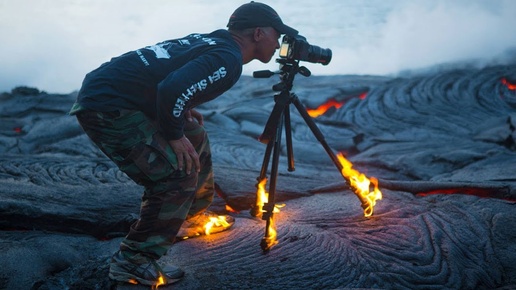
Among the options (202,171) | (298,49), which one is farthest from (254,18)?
(202,171)

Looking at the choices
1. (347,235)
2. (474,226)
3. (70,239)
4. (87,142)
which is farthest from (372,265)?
(87,142)

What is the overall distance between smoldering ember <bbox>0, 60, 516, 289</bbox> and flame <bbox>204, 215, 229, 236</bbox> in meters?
0.07

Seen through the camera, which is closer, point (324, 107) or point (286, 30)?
point (286, 30)

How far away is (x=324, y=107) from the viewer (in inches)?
445

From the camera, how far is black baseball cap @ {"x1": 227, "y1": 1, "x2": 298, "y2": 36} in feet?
10.8

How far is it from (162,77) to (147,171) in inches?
23.7

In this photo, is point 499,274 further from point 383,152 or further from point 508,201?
point 383,152

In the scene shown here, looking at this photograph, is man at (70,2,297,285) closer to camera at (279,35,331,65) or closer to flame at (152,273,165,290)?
flame at (152,273,165,290)

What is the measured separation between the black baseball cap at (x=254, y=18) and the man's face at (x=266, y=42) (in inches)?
1.4

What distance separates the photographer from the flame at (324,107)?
11031mm

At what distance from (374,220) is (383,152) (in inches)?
168

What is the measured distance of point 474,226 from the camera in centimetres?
384

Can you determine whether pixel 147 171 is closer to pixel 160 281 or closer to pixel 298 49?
pixel 160 281

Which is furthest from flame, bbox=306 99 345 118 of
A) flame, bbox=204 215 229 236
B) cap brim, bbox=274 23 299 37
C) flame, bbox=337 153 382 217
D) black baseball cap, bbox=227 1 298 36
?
black baseball cap, bbox=227 1 298 36
